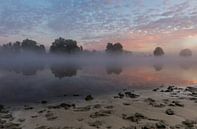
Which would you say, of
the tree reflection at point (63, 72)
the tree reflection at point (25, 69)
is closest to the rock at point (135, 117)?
the tree reflection at point (63, 72)

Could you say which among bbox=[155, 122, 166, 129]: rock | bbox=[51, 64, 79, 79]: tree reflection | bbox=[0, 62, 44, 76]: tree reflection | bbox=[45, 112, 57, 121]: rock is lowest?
bbox=[155, 122, 166, 129]: rock

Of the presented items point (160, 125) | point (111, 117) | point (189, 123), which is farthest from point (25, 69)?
point (189, 123)

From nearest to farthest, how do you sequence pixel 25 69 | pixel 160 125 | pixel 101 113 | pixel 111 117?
pixel 160 125 → pixel 111 117 → pixel 101 113 → pixel 25 69

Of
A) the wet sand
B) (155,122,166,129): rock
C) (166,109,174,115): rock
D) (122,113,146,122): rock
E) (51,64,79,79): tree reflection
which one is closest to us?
(155,122,166,129): rock

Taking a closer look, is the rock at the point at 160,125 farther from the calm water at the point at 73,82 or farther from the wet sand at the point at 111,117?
the calm water at the point at 73,82

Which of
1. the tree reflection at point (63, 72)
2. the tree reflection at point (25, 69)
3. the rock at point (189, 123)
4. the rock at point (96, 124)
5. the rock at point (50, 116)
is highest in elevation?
the tree reflection at point (25, 69)

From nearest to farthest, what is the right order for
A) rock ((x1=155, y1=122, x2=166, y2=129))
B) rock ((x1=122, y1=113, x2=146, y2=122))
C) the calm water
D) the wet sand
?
1. rock ((x1=155, y1=122, x2=166, y2=129))
2. the wet sand
3. rock ((x1=122, y1=113, x2=146, y2=122))
4. the calm water

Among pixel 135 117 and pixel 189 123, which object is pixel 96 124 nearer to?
pixel 135 117

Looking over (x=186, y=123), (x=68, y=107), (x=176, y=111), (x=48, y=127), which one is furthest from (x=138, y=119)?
(x=68, y=107)

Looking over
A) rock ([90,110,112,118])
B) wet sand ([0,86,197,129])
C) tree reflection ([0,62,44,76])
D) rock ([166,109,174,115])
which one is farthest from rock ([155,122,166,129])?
tree reflection ([0,62,44,76])

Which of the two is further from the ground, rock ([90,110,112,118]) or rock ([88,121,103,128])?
rock ([90,110,112,118])

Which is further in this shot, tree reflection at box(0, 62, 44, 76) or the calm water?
tree reflection at box(0, 62, 44, 76)

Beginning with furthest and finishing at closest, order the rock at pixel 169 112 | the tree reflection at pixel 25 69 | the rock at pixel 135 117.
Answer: the tree reflection at pixel 25 69 → the rock at pixel 169 112 → the rock at pixel 135 117

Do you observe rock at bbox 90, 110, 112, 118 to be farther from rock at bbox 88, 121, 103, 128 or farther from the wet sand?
rock at bbox 88, 121, 103, 128
